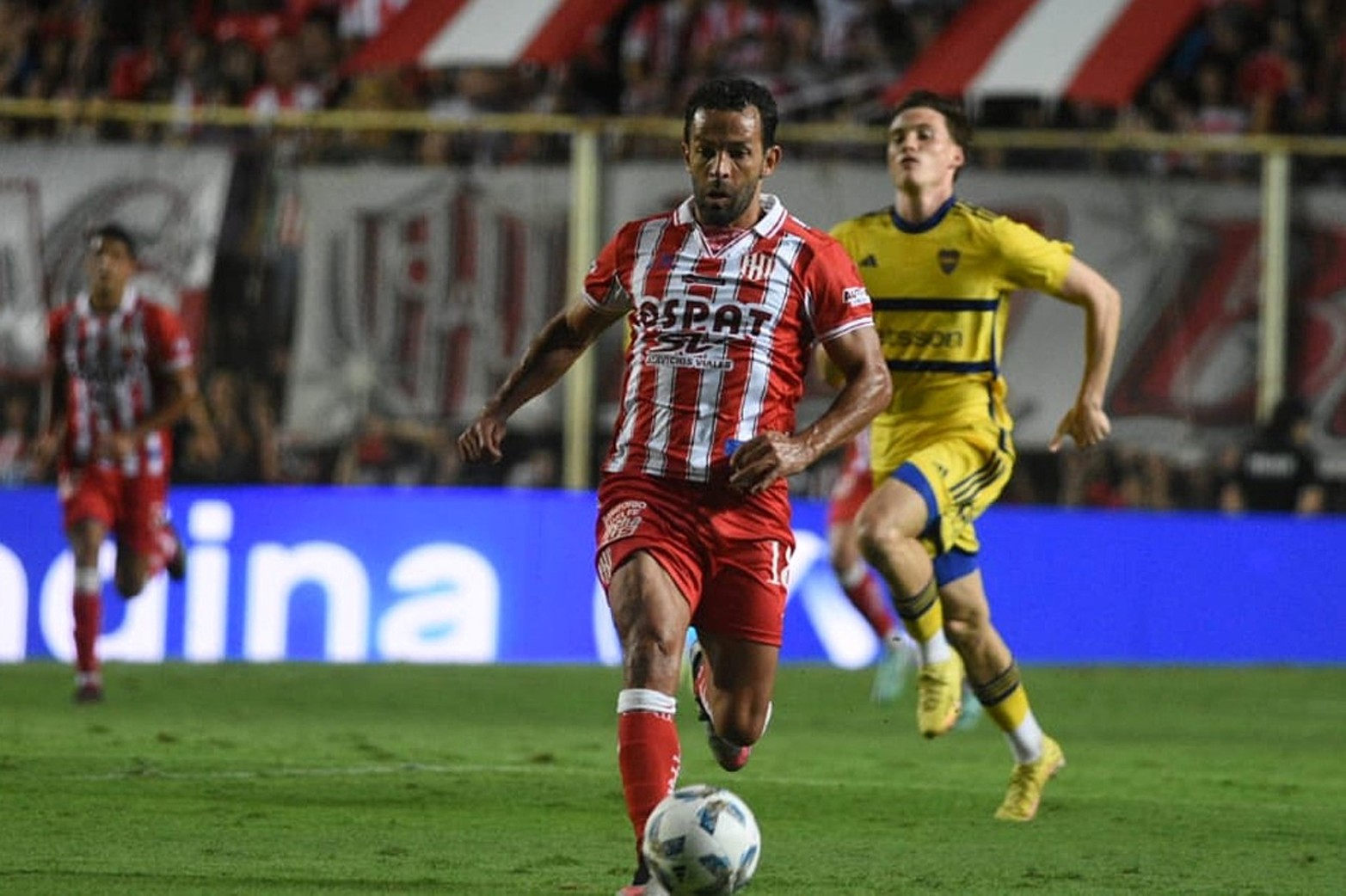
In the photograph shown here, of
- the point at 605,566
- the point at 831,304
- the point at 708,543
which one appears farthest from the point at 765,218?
the point at 605,566

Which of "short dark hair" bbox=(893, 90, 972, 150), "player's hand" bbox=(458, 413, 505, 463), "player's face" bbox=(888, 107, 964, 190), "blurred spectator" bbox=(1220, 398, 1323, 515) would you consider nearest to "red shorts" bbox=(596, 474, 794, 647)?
"player's hand" bbox=(458, 413, 505, 463)

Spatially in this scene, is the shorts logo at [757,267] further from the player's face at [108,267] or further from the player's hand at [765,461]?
the player's face at [108,267]

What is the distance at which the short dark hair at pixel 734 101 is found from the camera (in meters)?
6.87

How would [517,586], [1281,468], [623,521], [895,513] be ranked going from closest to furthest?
[623,521] → [895,513] → [517,586] → [1281,468]

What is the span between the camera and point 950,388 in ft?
30.9

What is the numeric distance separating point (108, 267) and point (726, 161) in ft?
22.9

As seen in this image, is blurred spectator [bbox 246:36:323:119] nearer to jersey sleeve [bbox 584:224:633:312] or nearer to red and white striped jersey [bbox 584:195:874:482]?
jersey sleeve [bbox 584:224:633:312]

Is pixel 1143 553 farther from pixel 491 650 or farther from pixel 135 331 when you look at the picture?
pixel 135 331

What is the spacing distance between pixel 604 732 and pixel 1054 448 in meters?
3.21

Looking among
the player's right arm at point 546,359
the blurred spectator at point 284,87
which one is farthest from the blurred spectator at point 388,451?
the player's right arm at point 546,359

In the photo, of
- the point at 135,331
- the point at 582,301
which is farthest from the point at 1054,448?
the point at 135,331

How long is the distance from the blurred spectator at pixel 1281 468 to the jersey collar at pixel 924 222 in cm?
754

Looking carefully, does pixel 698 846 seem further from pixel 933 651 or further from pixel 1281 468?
pixel 1281 468

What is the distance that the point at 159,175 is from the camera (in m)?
16.2
